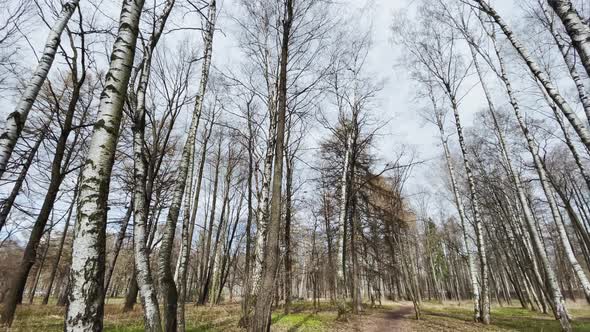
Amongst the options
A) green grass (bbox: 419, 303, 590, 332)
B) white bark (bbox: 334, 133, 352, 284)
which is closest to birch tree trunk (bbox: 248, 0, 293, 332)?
white bark (bbox: 334, 133, 352, 284)

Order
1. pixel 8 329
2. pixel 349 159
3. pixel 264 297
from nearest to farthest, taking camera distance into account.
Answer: pixel 264 297, pixel 8 329, pixel 349 159

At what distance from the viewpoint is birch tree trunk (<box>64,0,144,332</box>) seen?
2.23 meters

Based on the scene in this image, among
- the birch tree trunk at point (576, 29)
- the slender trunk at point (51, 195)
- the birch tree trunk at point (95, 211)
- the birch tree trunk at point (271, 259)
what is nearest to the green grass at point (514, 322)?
the birch tree trunk at point (576, 29)

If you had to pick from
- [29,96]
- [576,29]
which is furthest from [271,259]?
[576,29]

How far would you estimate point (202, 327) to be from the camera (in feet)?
26.2

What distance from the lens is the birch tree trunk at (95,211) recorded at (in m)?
2.23

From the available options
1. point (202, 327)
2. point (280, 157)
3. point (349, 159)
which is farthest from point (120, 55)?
point (349, 159)

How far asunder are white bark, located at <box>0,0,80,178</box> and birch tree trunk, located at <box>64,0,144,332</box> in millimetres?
2560

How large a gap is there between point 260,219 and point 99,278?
519 cm

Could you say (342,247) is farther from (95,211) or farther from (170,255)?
(95,211)

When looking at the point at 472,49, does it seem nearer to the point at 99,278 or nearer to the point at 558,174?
the point at 558,174

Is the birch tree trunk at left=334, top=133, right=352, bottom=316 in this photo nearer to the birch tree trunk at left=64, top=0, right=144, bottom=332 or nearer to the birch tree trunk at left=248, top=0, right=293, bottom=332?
the birch tree trunk at left=248, top=0, right=293, bottom=332

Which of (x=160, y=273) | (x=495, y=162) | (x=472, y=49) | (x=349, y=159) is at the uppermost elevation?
(x=472, y=49)

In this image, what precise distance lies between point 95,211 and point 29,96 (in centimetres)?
381
